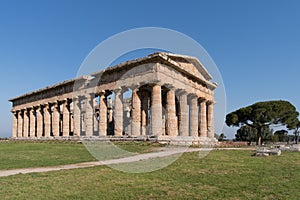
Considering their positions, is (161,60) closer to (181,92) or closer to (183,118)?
(181,92)

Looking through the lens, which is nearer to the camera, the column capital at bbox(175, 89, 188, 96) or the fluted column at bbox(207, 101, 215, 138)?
the column capital at bbox(175, 89, 188, 96)

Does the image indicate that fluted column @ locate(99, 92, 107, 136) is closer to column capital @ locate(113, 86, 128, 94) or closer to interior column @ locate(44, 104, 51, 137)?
column capital @ locate(113, 86, 128, 94)

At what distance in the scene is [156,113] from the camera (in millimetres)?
29812

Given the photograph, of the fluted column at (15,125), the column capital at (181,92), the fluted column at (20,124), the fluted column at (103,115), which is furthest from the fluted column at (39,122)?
the column capital at (181,92)

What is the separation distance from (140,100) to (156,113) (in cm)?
603

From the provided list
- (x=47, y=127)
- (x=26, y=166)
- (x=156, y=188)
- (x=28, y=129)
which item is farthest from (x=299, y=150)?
(x=28, y=129)

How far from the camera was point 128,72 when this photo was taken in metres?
33.3

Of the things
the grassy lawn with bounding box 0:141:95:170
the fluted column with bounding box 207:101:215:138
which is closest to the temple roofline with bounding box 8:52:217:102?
the fluted column with bounding box 207:101:215:138

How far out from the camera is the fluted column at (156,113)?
96.6 feet

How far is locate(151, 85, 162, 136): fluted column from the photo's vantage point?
29448 mm

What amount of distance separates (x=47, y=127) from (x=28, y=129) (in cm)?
986

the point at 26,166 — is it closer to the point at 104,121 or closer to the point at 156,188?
the point at 156,188

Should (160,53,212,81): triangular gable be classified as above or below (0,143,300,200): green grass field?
above

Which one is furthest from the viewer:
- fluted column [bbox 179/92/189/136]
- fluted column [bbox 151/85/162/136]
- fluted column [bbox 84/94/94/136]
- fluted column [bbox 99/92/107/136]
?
fluted column [bbox 84/94/94/136]
